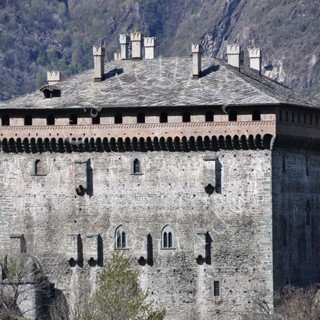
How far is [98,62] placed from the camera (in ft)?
493

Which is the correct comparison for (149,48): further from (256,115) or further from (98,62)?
(256,115)

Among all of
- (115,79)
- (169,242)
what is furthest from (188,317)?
(115,79)

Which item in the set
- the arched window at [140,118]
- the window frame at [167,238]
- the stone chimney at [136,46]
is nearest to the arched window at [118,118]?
the arched window at [140,118]

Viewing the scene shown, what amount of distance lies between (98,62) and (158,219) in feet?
34.3

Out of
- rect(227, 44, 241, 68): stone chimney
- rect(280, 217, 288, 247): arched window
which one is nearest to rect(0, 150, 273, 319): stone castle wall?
rect(280, 217, 288, 247): arched window

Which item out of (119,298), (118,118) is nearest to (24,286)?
(119,298)

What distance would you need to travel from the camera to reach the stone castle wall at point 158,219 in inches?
5630

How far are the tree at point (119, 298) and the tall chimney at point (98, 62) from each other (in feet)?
38.9

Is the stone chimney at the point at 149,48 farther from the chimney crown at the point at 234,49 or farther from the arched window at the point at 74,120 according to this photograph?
the arched window at the point at 74,120

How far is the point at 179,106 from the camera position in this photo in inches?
5659

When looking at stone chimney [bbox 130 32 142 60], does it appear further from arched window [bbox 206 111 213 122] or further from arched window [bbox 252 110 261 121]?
arched window [bbox 252 110 261 121]

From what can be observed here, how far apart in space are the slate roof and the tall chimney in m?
0.36

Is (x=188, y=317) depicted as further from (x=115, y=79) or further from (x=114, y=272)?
(x=115, y=79)

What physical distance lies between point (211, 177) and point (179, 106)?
412 centimetres
